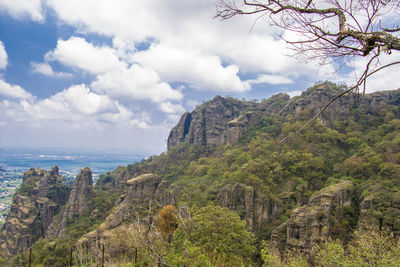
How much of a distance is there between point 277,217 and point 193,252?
23.3 m

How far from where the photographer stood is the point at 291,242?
813 inches

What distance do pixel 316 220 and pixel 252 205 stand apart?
27.6ft

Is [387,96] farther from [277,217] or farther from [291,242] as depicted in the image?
[291,242]

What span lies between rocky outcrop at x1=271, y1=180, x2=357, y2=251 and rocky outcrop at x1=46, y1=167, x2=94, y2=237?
31.4 metres

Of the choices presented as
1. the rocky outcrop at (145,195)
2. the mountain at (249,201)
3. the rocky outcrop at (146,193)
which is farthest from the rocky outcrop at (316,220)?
the rocky outcrop at (146,193)

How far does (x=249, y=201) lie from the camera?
92.7ft

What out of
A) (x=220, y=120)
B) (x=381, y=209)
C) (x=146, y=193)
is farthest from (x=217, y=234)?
(x=220, y=120)

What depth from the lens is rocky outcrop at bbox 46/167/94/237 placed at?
37822mm

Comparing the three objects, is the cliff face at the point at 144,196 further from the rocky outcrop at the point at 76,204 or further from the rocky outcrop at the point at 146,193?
the rocky outcrop at the point at 76,204

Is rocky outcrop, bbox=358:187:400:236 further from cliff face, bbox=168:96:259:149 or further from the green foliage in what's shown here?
cliff face, bbox=168:96:259:149

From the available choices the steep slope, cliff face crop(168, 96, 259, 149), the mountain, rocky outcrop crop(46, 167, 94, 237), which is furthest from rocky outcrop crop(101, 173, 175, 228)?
the steep slope

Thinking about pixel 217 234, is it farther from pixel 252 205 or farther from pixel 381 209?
pixel 381 209

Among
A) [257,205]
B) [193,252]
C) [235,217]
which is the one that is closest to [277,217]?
[257,205]

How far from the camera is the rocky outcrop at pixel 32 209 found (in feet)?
127
